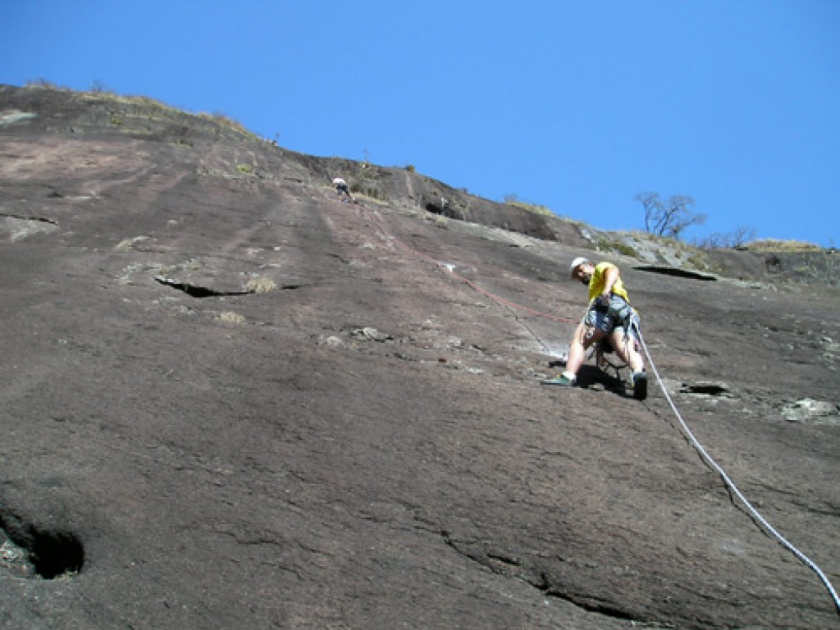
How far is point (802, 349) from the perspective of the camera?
7.57 meters

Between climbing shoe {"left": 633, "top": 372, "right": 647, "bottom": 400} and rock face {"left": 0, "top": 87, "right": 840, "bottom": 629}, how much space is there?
0.12m

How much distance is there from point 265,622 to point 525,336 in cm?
503

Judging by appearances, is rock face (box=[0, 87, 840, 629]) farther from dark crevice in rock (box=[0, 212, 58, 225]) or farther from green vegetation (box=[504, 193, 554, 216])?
green vegetation (box=[504, 193, 554, 216])

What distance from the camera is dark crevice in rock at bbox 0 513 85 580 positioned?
11.5 ft

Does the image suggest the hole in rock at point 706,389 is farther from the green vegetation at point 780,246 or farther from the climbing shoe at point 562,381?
the green vegetation at point 780,246

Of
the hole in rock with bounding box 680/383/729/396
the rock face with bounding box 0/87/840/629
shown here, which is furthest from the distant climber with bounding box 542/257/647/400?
the hole in rock with bounding box 680/383/729/396

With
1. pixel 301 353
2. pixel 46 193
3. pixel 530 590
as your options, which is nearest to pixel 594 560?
pixel 530 590

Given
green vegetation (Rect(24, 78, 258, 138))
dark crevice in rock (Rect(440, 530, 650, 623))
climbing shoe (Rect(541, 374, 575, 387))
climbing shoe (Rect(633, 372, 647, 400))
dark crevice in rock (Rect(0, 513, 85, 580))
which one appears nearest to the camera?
dark crevice in rock (Rect(440, 530, 650, 623))

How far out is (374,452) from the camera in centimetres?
455

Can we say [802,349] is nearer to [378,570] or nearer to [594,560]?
[594,560]

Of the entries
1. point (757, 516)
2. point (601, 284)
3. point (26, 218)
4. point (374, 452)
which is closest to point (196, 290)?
point (26, 218)

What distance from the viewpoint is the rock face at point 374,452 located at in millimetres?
3375

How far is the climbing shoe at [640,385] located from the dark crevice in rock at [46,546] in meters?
4.33

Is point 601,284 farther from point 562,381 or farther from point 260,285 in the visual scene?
point 260,285
